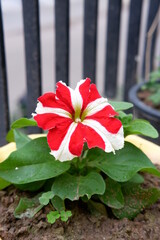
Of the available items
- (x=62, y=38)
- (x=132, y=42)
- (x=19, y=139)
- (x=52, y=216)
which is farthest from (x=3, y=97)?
(x=132, y=42)

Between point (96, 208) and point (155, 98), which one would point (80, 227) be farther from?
point (155, 98)

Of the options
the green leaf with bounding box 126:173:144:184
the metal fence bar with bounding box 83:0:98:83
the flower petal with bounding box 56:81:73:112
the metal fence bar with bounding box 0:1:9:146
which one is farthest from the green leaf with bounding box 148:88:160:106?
the flower petal with bounding box 56:81:73:112

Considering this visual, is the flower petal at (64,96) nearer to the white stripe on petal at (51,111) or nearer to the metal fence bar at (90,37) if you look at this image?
the white stripe on petal at (51,111)

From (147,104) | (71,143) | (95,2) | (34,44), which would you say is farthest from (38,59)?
(71,143)

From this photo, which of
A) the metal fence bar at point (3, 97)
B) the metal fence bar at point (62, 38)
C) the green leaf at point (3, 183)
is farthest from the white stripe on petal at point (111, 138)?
the metal fence bar at point (62, 38)

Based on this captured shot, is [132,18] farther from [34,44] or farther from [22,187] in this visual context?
[22,187]

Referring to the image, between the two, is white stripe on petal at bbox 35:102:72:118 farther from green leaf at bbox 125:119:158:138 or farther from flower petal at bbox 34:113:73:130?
green leaf at bbox 125:119:158:138

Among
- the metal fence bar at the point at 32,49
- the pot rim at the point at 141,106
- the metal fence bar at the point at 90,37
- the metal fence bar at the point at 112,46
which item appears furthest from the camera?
the metal fence bar at the point at 112,46
